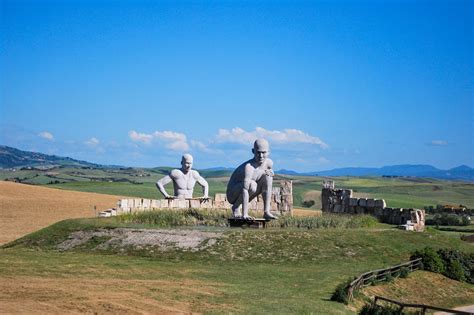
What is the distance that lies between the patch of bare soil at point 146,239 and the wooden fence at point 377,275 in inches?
279

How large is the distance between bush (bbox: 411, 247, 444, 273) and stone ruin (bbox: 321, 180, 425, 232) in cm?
556

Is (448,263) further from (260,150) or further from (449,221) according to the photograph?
(449,221)

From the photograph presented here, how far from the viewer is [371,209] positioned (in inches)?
1764

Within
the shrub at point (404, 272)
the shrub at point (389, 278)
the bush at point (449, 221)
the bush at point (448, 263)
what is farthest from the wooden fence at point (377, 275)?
the bush at point (449, 221)

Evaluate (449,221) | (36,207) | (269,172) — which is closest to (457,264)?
(269,172)

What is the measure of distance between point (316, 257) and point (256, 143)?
7483 mm

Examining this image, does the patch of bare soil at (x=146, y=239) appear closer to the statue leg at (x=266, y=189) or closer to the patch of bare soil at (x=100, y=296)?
the statue leg at (x=266, y=189)

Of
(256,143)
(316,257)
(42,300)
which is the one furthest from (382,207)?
(42,300)

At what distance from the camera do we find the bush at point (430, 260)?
102ft

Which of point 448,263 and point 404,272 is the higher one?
point 448,263

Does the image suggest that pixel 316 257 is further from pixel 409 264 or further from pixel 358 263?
pixel 409 264

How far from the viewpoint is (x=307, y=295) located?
945 inches

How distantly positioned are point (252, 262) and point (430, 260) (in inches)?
292

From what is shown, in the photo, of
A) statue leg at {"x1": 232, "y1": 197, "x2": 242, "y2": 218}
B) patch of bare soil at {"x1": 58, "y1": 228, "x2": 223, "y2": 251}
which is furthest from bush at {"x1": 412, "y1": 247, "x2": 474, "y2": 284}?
statue leg at {"x1": 232, "y1": 197, "x2": 242, "y2": 218}
